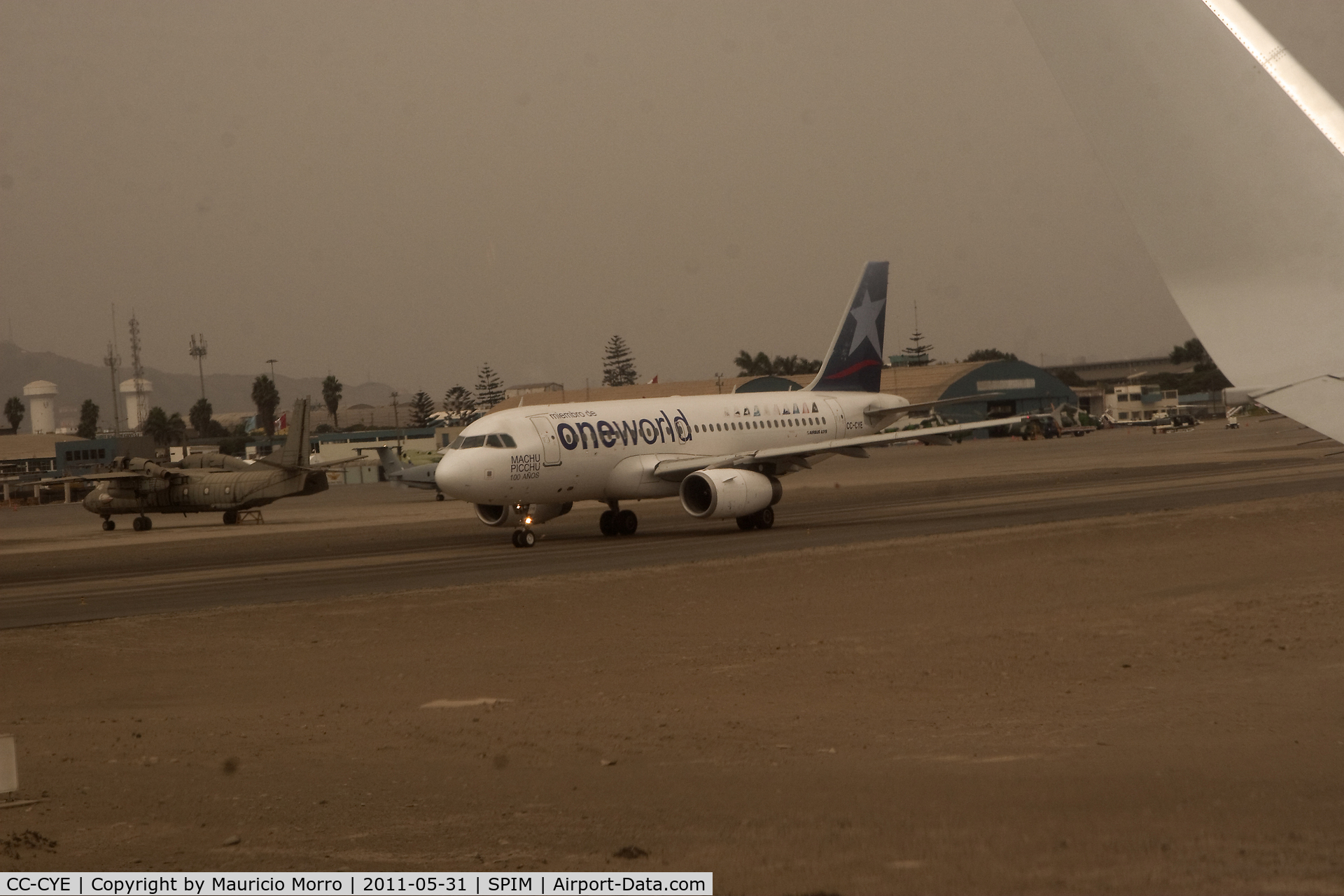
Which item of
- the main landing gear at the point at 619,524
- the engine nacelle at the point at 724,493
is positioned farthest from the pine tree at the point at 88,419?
the engine nacelle at the point at 724,493

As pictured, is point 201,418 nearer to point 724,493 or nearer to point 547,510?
point 547,510

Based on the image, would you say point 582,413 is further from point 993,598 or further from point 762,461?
point 993,598

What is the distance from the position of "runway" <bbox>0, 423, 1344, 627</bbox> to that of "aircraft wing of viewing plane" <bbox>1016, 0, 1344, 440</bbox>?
8.57m

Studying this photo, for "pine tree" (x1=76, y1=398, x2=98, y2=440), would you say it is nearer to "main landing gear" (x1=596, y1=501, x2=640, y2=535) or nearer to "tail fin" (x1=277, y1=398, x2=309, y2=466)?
"tail fin" (x1=277, y1=398, x2=309, y2=466)

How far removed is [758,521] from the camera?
29922 millimetres

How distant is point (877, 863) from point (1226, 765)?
3076 millimetres

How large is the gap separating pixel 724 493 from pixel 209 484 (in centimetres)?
2232

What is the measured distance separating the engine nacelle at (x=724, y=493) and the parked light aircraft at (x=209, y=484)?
17968 mm

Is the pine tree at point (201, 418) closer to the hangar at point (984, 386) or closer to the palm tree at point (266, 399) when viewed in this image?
the palm tree at point (266, 399)

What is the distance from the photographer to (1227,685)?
1102 cm

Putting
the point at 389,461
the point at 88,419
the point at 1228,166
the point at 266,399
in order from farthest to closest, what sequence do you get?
the point at 88,419 → the point at 266,399 → the point at 389,461 → the point at 1228,166

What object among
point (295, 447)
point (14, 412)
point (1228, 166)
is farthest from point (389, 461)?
point (14, 412)

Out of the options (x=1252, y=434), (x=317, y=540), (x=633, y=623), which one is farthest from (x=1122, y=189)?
(x=1252, y=434)
